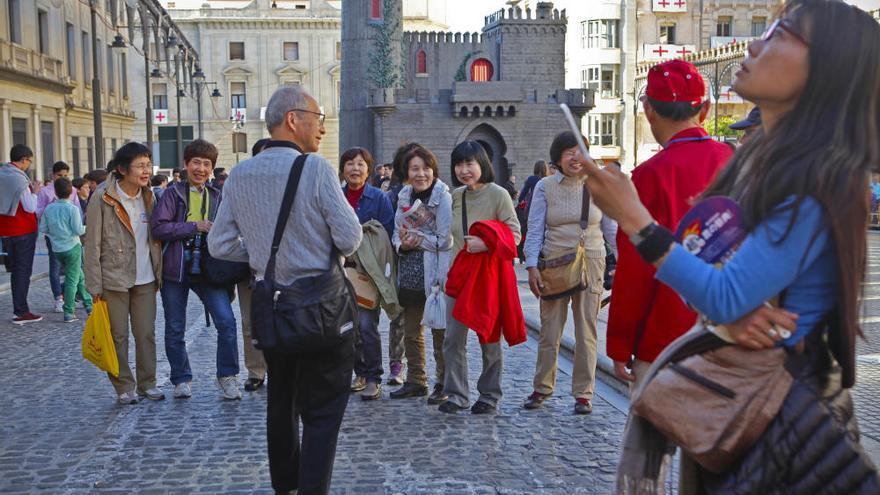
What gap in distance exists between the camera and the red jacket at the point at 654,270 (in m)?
3.22

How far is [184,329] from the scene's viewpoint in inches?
285

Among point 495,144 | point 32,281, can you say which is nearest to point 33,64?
point 32,281

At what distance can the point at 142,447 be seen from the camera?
19.1ft

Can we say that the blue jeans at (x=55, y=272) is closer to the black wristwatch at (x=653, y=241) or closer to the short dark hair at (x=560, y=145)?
the short dark hair at (x=560, y=145)

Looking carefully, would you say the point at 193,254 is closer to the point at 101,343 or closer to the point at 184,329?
the point at 184,329

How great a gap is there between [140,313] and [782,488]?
5.90 m

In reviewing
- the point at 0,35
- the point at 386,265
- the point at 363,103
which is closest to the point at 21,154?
the point at 386,265

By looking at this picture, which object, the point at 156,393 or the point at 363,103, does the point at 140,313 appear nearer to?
the point at 156,393

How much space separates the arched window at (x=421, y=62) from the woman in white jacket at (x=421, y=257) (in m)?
49.3

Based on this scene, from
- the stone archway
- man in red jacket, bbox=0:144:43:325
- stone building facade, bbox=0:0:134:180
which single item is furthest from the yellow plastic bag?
the stone archway

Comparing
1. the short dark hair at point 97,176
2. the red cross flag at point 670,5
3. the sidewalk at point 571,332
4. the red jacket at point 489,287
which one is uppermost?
the red cross flag at point 670,5

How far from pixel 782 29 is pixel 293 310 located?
2597 millimetres

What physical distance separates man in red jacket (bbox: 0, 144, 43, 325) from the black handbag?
819cm

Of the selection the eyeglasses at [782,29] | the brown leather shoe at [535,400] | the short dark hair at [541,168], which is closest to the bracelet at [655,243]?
the eyeglasses at [782,29]
